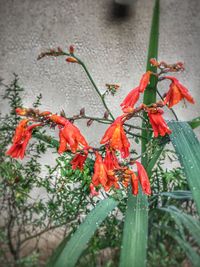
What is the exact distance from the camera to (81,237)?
1.01m

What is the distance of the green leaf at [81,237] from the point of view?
940 mm

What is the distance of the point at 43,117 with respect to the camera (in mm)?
1072

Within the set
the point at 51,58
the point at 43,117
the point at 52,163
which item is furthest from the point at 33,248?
the point at 43,117

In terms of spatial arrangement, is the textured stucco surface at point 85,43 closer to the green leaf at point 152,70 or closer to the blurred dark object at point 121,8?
the blurred dark object at point 121,8

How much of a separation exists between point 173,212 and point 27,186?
60cm

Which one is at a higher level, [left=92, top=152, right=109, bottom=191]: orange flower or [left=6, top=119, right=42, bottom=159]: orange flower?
[left=6, top=119, right=42, bottom=159]: orange flower

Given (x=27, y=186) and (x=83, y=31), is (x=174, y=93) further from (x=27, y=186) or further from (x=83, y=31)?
(x=83, y=31)

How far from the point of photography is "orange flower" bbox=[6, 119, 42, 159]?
1.05 m

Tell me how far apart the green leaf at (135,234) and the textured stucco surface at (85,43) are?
1135 millimetres

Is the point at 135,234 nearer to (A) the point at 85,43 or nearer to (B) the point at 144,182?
(B) the point at 144,182

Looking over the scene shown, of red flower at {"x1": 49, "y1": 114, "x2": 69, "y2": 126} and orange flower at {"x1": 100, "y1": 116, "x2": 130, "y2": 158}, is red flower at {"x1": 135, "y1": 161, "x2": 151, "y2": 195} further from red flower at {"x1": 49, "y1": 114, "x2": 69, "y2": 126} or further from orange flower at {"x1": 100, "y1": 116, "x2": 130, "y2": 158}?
red flower at {"x1": 49, "y1": 114, "x2": 69, "y2": 126}

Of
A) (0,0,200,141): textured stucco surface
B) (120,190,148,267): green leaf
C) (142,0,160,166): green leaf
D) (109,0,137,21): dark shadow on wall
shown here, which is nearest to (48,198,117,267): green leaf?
(120,190,148,267): green leaf

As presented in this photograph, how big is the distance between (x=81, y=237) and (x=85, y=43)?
52.6 inches

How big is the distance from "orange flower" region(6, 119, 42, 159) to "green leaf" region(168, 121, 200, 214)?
1.12 feet
